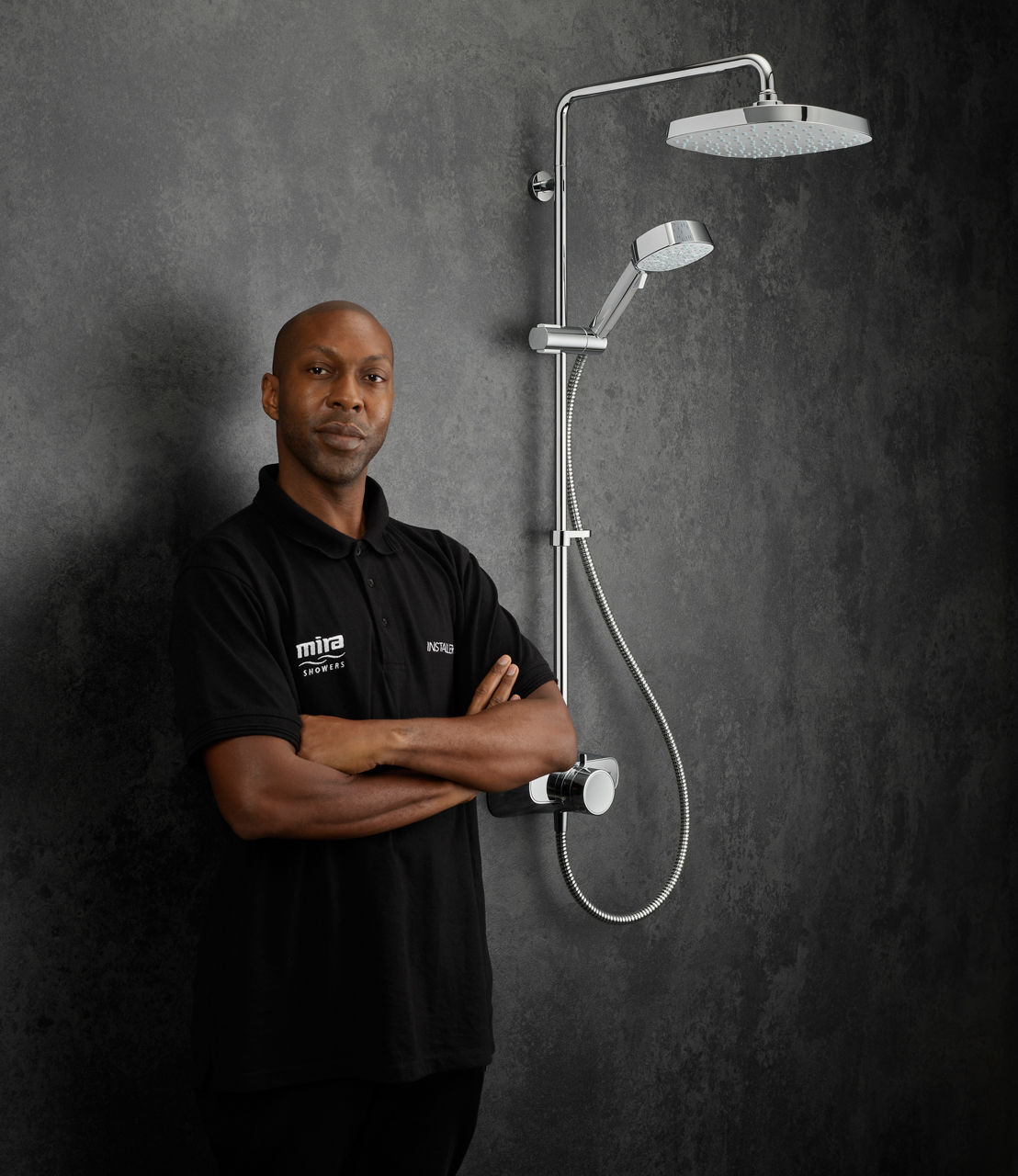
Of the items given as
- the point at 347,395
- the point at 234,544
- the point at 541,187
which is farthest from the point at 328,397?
the point at 541,187

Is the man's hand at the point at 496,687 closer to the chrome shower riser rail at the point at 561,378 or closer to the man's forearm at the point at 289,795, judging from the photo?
the man's forearm at the point at 289,795

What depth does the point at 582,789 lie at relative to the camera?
1.97 metres

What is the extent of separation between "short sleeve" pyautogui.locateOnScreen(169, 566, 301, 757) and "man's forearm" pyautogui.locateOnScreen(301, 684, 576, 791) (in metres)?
0.05

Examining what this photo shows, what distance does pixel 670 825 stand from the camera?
2.34 meters

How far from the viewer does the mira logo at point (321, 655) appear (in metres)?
1.57

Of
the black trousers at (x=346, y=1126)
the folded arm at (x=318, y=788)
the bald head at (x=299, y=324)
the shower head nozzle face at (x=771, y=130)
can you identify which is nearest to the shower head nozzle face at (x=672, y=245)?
the shower head nozzle face at (x=771, y=130)

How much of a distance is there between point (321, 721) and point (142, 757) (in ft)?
1.09

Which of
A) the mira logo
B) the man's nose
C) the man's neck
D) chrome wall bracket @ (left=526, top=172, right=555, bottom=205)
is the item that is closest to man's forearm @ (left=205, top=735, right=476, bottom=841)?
the mira logo

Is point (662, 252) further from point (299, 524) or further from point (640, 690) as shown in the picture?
point (640, 690)

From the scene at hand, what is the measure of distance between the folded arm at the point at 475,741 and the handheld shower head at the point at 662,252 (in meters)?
0.63

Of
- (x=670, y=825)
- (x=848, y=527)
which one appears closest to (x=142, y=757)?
(x=670, y=825)

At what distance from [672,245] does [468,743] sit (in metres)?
0.77

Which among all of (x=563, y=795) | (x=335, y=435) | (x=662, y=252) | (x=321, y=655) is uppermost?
(x=662, y=252)

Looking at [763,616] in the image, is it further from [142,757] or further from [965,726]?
[142,757]
